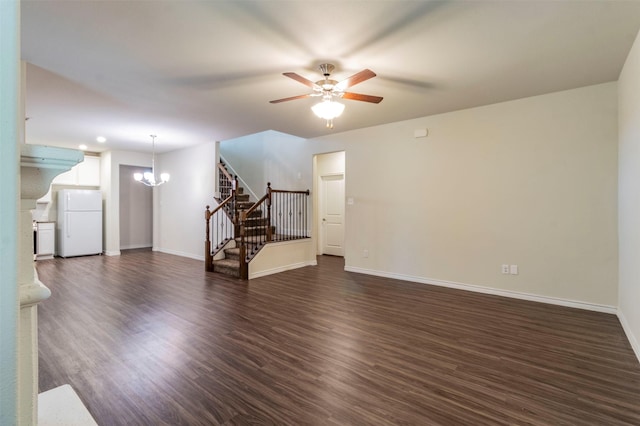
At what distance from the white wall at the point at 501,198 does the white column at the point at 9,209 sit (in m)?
4.85

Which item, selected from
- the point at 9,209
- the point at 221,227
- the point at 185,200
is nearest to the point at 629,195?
the point at 9,209

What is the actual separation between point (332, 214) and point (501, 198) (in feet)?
14.0

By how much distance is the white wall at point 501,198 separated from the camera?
3.67m

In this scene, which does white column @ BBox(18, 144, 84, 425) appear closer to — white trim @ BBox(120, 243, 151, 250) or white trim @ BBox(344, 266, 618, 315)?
white trim @ BBox(344, 266, 618, 315)

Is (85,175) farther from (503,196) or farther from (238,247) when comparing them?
(503,196)

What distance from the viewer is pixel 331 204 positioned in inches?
313

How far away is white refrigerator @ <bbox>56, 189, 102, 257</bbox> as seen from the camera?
7.32 meters

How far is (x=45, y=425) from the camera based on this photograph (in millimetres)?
1040

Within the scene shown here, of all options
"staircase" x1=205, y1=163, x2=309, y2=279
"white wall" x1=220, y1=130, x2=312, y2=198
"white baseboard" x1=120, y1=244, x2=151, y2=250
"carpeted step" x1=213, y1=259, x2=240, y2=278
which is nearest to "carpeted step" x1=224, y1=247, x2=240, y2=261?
"staircase" x1=205, y1=163, x2=309, y2=279

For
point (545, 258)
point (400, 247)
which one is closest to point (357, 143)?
point (400, 247)

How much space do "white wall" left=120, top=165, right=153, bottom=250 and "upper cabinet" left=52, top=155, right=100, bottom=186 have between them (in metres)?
0.61

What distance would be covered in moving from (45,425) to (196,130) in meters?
5.46

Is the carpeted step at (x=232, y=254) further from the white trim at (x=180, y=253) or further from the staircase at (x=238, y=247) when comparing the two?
the white trim at (x=180, y=253)

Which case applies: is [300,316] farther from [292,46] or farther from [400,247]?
[292,46]
